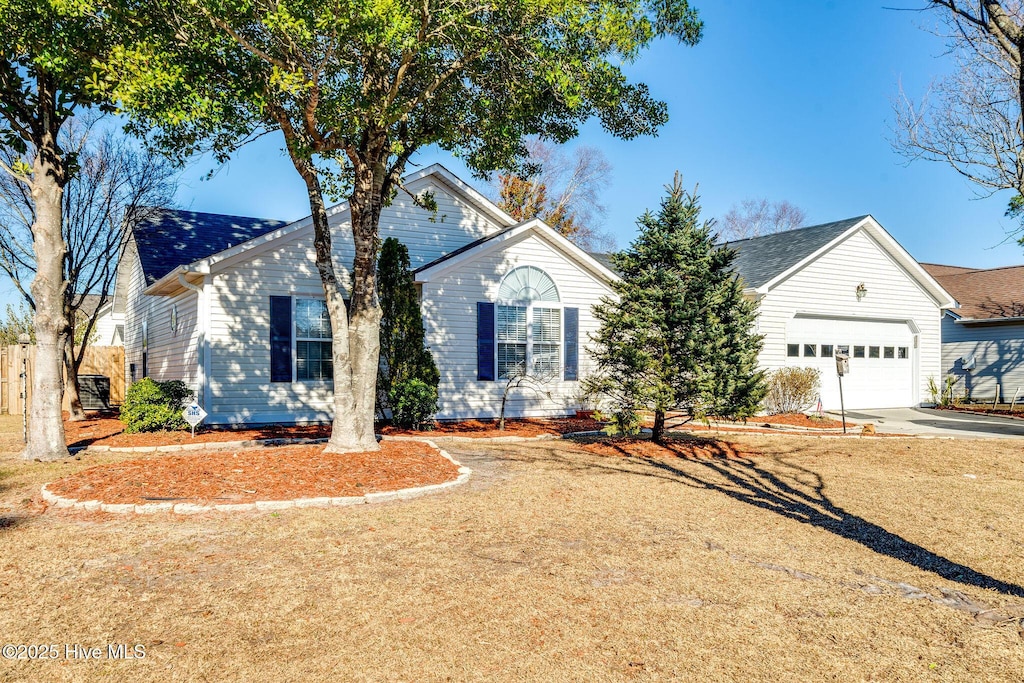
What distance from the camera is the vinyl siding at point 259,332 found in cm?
1321

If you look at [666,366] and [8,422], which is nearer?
[666,366]

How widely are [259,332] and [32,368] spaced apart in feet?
35.3

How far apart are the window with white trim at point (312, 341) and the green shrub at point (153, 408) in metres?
2.28

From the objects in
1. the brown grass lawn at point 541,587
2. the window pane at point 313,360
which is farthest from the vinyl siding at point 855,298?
the window pane at point 313,360

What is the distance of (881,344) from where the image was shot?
19.6 meters

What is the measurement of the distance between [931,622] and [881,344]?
17.7m

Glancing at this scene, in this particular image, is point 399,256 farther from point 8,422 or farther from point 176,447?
point 8,422

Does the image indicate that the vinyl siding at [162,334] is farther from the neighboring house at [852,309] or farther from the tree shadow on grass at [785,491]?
the neighboring house at [852,309]

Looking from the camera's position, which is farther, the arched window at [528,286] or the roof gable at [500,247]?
the arched window at [528,286]

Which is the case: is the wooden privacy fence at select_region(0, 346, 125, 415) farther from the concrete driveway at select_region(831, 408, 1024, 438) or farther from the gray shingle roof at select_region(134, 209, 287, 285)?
the concrete driveway at select_region(831, 408, 1024, 438)

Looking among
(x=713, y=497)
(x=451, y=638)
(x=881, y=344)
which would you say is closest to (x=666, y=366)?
(x=713, y=497)

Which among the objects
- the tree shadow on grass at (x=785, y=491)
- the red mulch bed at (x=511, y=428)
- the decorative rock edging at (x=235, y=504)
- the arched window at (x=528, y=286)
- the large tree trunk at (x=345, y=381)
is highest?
the arched window at (x=528, y=286)

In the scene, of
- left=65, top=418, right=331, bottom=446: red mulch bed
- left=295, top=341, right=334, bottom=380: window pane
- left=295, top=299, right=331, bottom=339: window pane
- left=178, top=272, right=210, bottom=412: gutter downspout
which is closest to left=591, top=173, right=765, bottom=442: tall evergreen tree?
left=65, top=418, right=331, bottom=446: red mulch bed

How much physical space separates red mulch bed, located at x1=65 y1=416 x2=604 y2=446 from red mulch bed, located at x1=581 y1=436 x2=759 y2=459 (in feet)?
4.93
